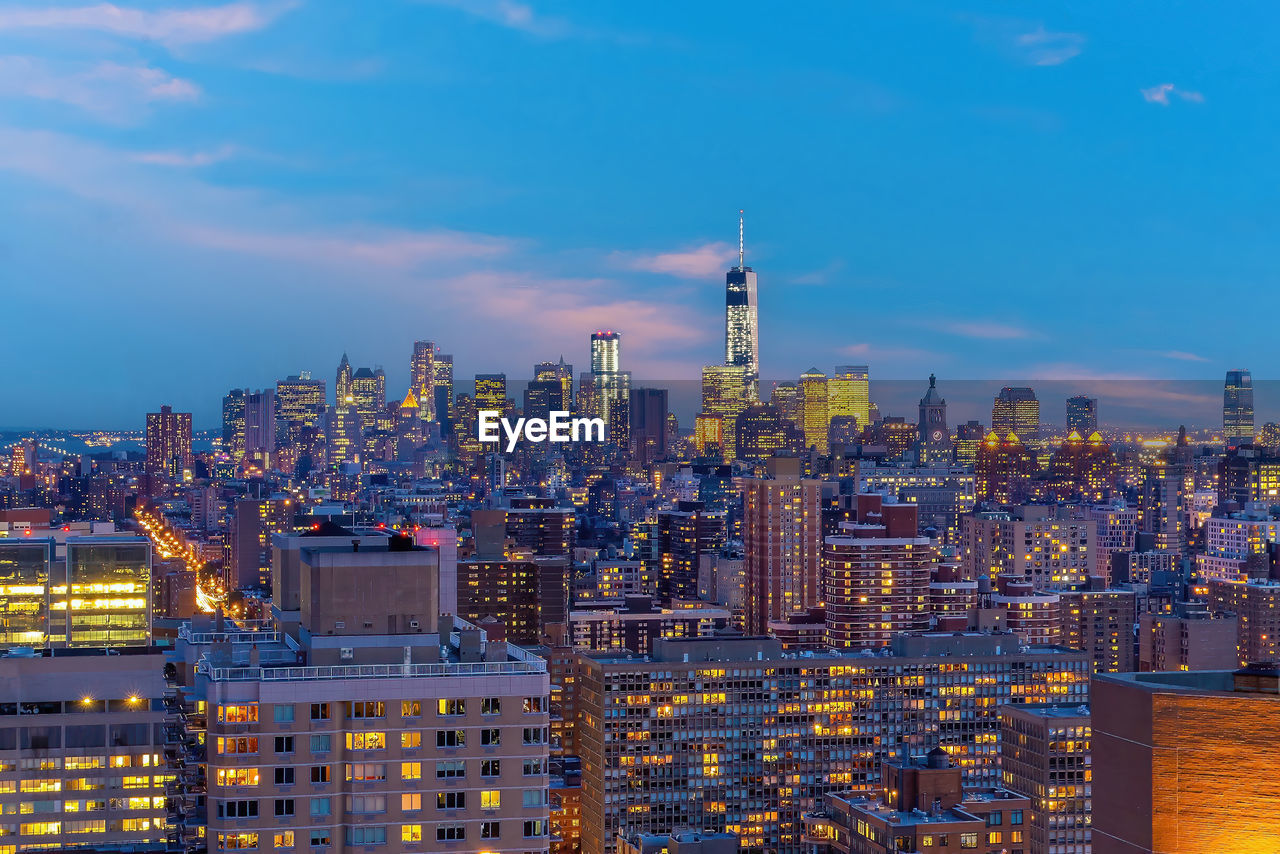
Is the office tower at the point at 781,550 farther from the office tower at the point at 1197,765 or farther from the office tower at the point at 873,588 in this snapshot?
the office tower at the point at 1197,765

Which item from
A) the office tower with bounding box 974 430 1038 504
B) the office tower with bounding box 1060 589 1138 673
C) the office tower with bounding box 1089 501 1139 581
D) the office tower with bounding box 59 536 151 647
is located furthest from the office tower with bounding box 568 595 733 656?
the office tower with bounding box 974 430 1038 504

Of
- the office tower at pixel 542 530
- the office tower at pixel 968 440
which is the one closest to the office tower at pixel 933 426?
the office tower at pixel 968 440

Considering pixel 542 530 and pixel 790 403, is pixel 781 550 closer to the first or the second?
pixel 542 530

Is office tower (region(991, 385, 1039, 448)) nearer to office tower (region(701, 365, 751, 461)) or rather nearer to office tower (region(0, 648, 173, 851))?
office tower (region(701, 365, 751, 461))

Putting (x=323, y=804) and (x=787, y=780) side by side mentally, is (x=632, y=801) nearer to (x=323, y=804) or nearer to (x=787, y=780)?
(x=787, y=780)

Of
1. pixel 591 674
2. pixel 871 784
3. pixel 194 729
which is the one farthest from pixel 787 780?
pixel 194 729
